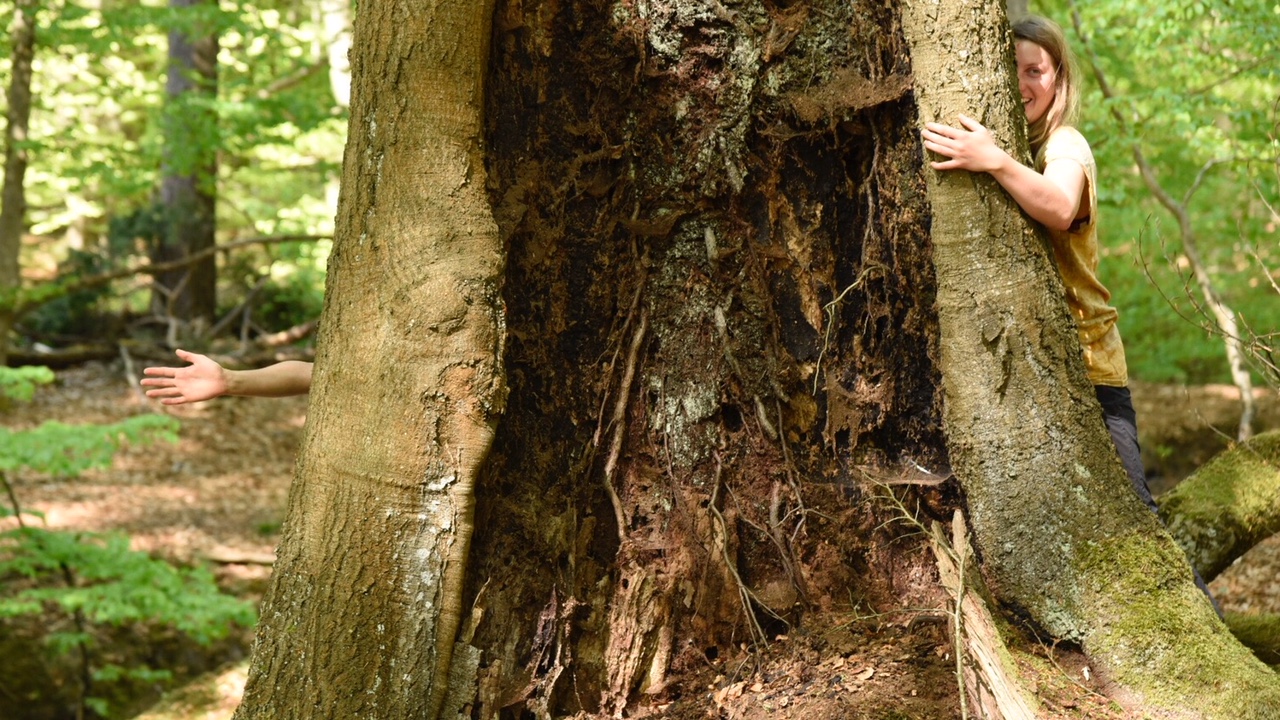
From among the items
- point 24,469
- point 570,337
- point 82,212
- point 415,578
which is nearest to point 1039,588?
point 570,337

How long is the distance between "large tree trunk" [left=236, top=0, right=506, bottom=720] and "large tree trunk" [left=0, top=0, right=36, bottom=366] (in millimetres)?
8370

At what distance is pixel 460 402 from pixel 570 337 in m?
0.45

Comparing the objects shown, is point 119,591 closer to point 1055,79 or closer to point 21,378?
point 21,378

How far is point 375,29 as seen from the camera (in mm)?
2682

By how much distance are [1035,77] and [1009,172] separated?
781mm

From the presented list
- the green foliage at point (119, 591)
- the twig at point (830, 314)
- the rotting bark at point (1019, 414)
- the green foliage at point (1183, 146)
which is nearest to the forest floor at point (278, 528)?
the rotting bark at point (1019, 414)

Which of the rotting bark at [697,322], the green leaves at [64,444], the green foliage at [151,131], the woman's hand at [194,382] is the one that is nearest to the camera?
the rotting bark at [697,322]

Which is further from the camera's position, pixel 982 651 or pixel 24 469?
pixel 24 469

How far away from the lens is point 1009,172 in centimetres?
260

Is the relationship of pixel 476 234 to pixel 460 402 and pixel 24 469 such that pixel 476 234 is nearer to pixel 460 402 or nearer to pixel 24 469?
pixel 460 402

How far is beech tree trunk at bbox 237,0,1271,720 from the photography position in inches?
100

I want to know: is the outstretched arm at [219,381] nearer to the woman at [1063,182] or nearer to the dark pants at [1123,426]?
the woman at [1063,182]

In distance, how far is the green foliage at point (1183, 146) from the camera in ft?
22.9

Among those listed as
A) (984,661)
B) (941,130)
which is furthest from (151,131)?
(984,661)
